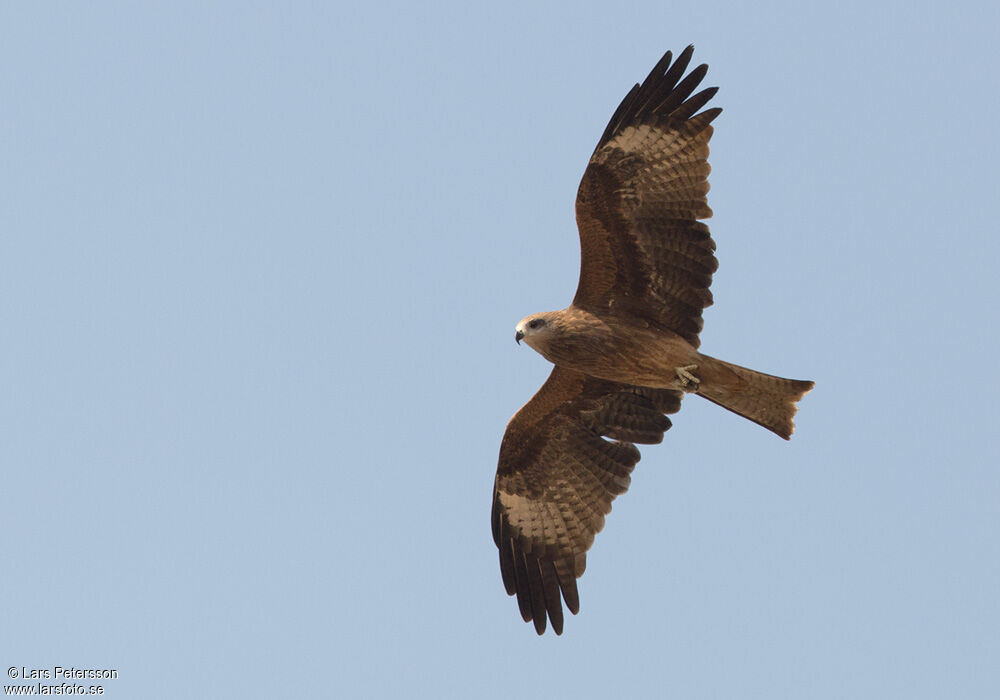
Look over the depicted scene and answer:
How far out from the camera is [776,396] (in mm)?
11430

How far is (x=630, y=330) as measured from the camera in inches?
450

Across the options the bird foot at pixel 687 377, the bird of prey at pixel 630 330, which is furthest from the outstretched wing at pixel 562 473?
the bird foot at pixel 687 377

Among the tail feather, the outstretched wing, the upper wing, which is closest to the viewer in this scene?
the upper wing

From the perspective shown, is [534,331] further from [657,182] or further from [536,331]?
[657,182]

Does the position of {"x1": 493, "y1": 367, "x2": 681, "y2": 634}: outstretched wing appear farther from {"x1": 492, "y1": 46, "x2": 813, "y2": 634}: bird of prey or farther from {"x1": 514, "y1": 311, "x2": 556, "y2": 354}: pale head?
{"x1": 514, "y1": 311, "x2": 556, "y2": 354}: pale head

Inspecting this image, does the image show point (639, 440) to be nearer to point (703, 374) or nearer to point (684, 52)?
point (703, 374)

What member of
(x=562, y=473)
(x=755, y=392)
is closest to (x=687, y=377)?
(x=755, y=392)

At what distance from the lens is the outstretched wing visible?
40.6 feet

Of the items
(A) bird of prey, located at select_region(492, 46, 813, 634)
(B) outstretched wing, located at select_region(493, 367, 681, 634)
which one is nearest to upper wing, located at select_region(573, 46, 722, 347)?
(A) bird of prey, located at select_region(492, 46, 813, 634)

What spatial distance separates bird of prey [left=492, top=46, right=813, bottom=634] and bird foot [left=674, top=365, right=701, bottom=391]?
0.01 meters

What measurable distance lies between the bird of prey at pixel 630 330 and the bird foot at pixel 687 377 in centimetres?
1

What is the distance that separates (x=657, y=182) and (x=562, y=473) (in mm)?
3134

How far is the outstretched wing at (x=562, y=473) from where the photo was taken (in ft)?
40.6

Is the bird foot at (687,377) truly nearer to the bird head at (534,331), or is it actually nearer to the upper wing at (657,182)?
the upper wing at (657,182)
